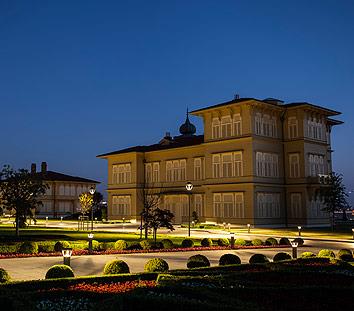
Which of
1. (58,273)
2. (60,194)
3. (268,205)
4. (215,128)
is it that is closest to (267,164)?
(268,205)

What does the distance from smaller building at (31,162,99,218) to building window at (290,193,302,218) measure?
131ft

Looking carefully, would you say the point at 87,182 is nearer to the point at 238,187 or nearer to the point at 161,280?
the point at 238,187

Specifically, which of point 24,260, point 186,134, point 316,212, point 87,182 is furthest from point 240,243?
point 87,182

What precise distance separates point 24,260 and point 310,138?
34968 millimetres

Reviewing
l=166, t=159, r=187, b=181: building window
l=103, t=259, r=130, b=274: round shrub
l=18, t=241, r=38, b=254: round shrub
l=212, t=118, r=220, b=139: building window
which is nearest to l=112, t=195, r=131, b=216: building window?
l=166, t=159, r=187, b=181: building window

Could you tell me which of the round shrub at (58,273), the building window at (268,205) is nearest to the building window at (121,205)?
the building window at (268,205)

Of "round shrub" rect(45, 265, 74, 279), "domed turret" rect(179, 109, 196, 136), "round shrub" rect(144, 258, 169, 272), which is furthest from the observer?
→ "domed turret" rect(179, 109, 196, 136)

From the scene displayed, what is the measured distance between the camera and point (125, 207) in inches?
2317

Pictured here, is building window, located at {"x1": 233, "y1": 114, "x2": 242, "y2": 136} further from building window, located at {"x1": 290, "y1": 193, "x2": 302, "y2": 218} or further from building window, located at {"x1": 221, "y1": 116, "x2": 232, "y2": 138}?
building window, located at {"x1": 290, "y1": 193, "x2": 302, "y2": 218}

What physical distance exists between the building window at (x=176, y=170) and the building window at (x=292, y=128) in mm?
12096

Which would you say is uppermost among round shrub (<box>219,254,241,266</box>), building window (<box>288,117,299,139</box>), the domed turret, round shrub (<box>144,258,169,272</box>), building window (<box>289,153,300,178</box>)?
the domed turret

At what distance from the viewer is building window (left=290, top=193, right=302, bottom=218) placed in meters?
45.1

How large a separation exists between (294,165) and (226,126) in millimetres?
7400

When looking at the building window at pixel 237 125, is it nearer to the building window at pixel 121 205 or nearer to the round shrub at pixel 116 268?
the building window at pixel 121 205
